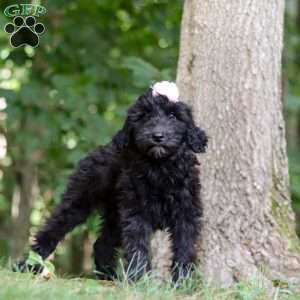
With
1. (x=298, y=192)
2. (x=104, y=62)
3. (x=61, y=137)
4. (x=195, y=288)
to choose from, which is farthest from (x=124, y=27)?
(x=195, y=288)

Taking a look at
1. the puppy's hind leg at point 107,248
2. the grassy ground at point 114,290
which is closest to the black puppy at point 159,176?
the grassy ground at point 114,290

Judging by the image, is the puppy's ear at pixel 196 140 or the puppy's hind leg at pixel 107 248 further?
the puppy's hind leg at pixel 107 248

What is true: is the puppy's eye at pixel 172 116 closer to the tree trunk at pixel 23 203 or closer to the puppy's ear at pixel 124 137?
the puppy's ear at pixel 124 137

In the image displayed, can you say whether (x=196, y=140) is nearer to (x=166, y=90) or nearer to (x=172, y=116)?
(x=172, y=116)

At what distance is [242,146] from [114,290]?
79.8 inches

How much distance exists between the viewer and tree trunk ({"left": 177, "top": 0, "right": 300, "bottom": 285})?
7086mm

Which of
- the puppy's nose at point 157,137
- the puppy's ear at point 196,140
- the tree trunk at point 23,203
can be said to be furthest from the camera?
the tree trunk at point 23,203

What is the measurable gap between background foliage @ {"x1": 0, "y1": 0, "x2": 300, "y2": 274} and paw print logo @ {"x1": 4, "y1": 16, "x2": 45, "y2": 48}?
292 mm

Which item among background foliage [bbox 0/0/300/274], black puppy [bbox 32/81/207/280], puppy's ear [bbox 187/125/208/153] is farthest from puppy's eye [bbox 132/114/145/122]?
background foliage [bbox 0/0/300/274]

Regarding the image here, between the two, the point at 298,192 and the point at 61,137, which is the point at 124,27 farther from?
the point at 298,192

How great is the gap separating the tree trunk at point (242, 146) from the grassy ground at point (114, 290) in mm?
518

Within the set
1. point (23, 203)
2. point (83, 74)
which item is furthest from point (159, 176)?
point (23, 203)

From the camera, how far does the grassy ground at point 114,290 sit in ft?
16.9

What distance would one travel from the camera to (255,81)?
7.20 meters
